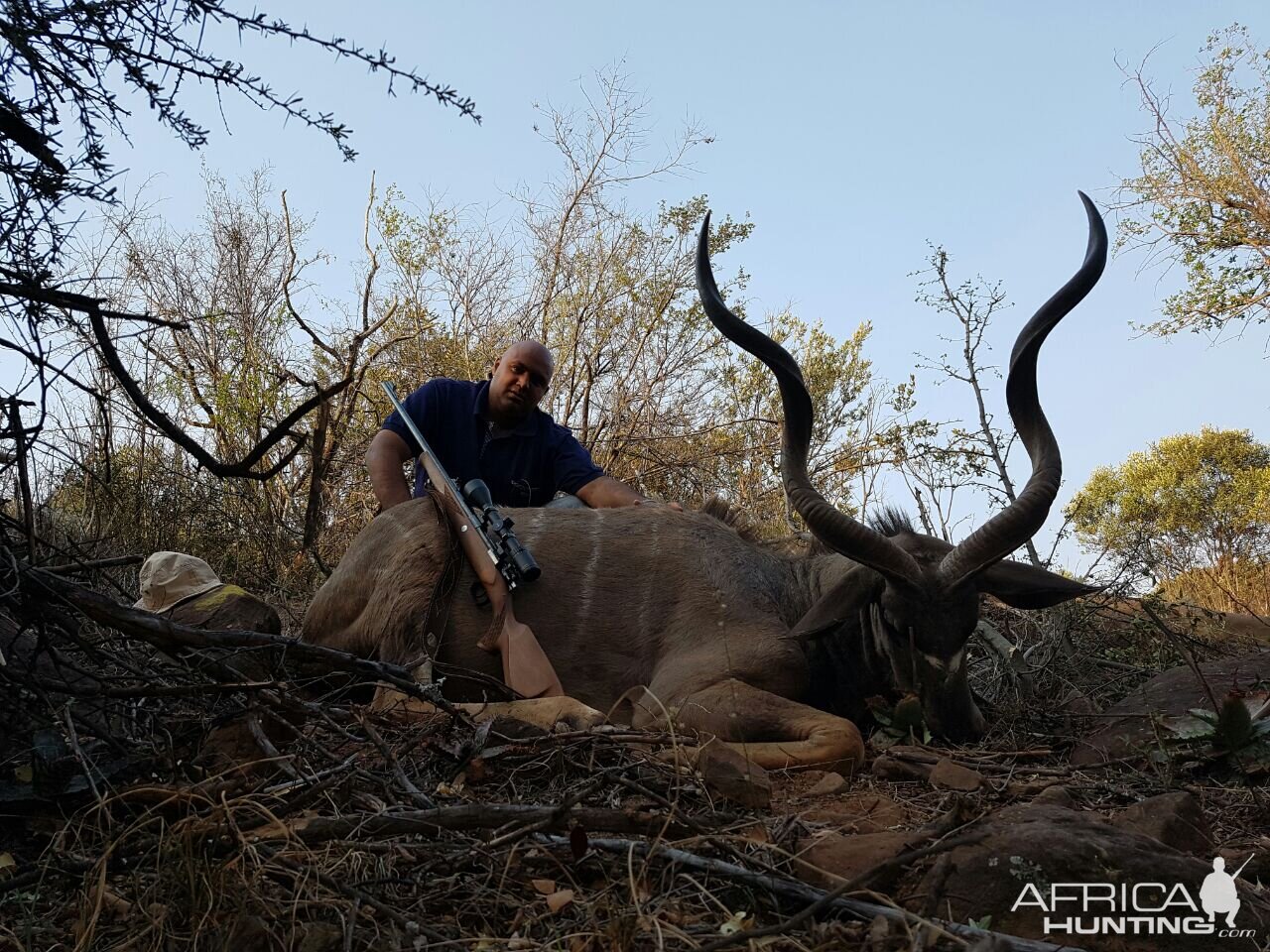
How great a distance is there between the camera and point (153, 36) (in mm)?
2527

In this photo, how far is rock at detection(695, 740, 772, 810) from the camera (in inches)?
95.3

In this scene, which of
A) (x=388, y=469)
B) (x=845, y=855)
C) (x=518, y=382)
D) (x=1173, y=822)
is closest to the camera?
(x=845, y=855)

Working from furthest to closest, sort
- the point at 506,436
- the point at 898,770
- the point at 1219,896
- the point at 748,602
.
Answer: the point at 506,436, the point at 748,602, the point at 898,770, the point at 1219,896

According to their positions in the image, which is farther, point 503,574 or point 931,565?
point 503,574

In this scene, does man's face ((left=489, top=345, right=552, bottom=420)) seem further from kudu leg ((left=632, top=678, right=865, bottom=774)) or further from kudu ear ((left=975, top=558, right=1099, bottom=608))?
kudu ear ((left=975, top=558, right=1099, bottom=608))

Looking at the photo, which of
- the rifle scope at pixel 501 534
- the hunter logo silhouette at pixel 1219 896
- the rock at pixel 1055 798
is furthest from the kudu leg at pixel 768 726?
the hunter logo silhouette at pixel 1219 896

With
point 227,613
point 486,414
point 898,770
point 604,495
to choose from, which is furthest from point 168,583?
point 898,770

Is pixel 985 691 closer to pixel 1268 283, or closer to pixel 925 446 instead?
pixel 925 446

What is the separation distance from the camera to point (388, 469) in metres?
5.13

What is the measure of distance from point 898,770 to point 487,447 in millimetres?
3040

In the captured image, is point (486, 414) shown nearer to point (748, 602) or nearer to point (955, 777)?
point (748, 602)

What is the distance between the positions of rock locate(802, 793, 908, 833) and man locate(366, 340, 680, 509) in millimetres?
2815

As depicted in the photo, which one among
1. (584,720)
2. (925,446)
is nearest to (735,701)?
(584,720)

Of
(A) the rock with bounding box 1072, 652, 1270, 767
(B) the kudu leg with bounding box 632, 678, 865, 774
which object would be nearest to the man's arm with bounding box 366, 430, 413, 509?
(B) the kudu leg with bounding box 632, 678, 865, 774
